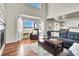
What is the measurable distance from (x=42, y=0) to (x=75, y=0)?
65 centimetres

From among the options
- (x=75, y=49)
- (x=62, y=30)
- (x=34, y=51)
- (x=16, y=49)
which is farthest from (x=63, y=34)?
(x=16, y=49)

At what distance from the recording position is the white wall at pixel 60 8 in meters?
2.03

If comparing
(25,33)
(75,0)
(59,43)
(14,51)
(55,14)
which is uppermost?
(75,0)

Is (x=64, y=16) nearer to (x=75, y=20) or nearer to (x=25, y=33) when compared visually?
(x=75, y=20)

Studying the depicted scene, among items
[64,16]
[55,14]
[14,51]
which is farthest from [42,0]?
[14,51]

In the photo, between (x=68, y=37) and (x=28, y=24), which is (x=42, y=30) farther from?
(x=68, y=37)

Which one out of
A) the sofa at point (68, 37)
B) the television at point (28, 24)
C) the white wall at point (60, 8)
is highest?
the white wall at point (60, 8)

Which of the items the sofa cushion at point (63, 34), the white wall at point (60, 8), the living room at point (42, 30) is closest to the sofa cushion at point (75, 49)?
the living room at point (42, 30)

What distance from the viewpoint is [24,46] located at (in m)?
2.12

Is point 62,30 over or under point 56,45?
over

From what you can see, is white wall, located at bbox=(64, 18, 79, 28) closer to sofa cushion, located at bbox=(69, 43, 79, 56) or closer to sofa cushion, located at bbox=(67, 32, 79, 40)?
sofa cushion, located at bbox=(67, 32, 79, 40)

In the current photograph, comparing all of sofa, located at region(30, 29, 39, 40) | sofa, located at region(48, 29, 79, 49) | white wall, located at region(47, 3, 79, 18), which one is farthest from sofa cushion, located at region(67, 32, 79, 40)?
sofa, located at region(30, 29, 39, 40)

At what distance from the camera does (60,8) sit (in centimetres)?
211

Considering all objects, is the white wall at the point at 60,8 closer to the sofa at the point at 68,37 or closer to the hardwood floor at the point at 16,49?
the sofa at the point at 68,37
